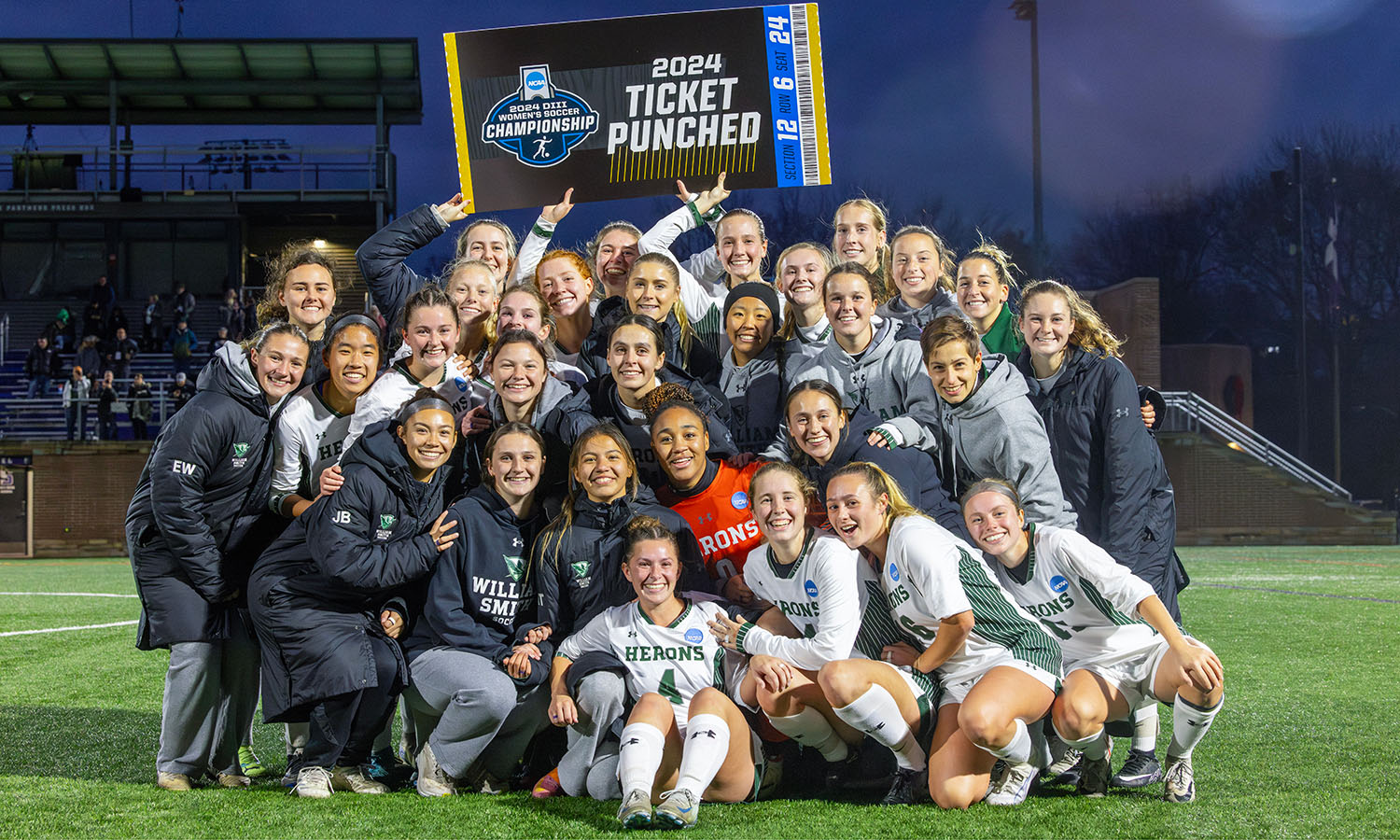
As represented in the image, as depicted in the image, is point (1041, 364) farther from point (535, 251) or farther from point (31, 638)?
point (31, 638)

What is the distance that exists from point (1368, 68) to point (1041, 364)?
65.2 meters

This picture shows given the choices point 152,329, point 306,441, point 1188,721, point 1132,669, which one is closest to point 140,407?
point 152,329

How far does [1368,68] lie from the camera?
5825cm

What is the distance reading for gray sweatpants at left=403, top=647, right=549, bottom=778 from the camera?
4.21 m

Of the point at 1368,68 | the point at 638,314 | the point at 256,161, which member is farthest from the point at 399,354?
the point at 1368,68

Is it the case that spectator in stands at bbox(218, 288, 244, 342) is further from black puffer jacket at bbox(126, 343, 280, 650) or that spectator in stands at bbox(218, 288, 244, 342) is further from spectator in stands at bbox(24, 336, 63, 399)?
black puffer jacket at bbox(126, 343, 280, 650)

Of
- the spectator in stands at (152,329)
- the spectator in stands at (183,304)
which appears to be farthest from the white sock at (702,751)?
the spectator in stands at (183,304)

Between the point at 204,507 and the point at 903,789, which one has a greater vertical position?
the point at 204,507

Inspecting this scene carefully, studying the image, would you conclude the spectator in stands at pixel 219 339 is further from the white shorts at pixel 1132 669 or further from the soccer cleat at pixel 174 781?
the white shorts at pixel 1132 669

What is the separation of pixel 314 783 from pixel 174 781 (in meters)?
0.69

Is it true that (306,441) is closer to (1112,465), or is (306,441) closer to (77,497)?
(1112,465)

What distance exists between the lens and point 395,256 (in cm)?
559

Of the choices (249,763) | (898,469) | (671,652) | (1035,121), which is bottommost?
(249,763)

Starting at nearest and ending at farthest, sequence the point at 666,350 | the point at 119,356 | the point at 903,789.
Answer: the point at 903,789
the point at 666,350
the point at 119,356
